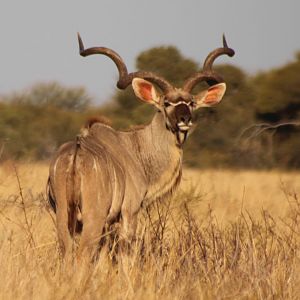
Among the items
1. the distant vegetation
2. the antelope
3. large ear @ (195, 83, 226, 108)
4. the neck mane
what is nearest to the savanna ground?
the antelope

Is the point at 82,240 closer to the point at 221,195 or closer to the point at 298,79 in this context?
the point at 221,195

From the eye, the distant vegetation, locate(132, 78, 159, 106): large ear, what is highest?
locate(132, 78, 159, 106): large ear

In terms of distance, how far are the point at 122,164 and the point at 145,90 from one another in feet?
3.43

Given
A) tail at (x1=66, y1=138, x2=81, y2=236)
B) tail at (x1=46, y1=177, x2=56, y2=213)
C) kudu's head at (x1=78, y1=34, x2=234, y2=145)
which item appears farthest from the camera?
kudu's head at (x1=78, y1=34, x2=234, y2=145)

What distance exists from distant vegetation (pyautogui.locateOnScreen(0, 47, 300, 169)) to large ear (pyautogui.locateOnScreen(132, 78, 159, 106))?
1678cm

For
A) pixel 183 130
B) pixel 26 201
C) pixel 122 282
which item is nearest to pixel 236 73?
pixel 26 201

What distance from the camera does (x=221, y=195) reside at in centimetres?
1526

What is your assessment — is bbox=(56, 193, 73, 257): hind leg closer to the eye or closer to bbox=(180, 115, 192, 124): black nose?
bbox=(180, 115, 192, 124): black nose

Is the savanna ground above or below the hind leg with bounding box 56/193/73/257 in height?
below

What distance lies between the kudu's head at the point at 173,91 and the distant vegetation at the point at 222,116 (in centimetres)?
1655

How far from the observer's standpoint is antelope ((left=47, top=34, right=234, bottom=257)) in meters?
6.94

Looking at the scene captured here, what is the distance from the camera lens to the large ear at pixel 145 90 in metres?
8.87

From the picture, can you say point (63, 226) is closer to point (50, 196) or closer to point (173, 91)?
point (50, 196)

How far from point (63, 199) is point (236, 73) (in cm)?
2372
